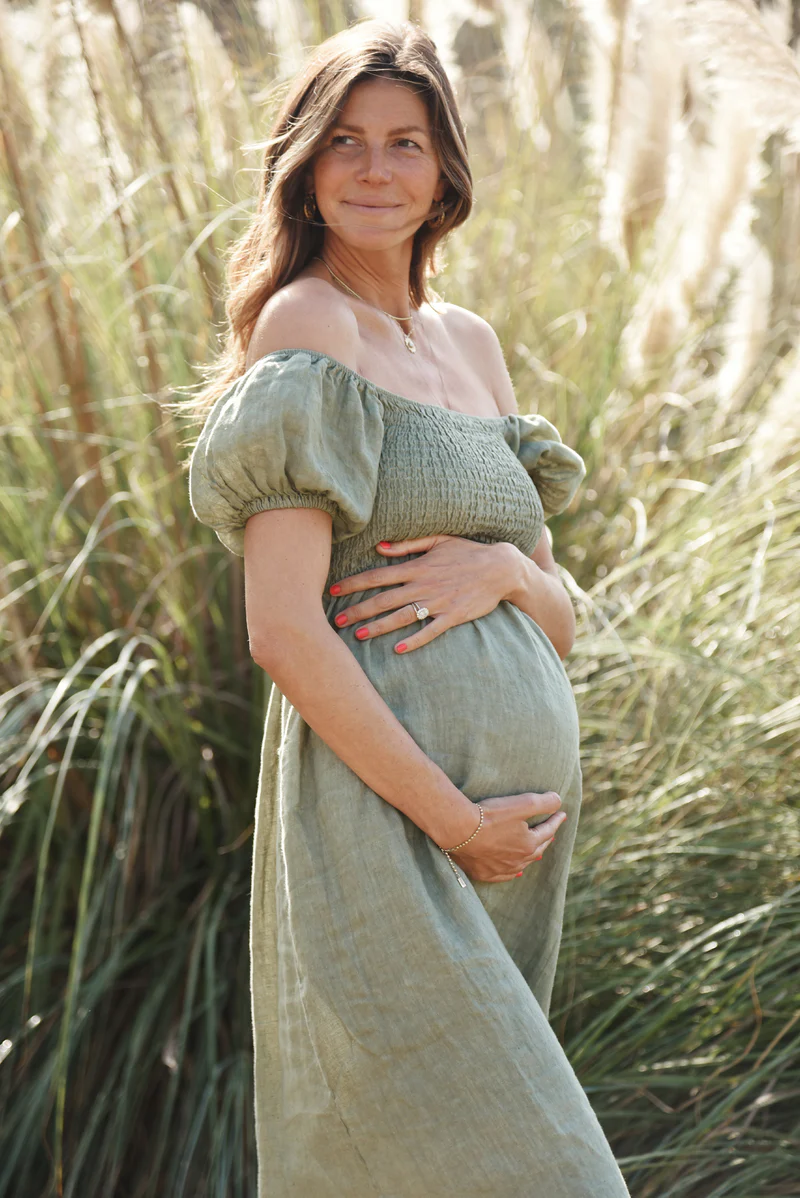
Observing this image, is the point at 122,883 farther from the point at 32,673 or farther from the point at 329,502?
the point at 329,502

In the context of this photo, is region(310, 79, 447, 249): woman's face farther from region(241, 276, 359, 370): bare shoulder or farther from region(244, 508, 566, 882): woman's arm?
region(244, 508, 566, 882): woman's arm

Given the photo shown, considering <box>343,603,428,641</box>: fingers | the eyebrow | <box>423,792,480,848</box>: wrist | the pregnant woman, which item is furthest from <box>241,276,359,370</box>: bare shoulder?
<box>423,792,480,848</box>: wrist

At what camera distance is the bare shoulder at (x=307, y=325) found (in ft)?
5.22

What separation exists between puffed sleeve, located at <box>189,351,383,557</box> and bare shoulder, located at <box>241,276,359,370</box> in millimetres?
44

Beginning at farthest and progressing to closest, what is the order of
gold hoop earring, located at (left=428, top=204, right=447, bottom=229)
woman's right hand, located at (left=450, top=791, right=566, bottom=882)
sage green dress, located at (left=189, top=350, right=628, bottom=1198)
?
gold hoop earring, located at (left=428, top=204, right=447, bottom=229)
woman's right hand, located at (left=450, top=791, right=566, bottom=882)
sage green dress, located at (left=189, top=350, right=628, bottom=1198)

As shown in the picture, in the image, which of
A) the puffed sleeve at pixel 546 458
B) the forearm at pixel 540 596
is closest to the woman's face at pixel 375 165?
the puffed sleeve at pixel 546 458

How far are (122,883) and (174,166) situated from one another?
156cm

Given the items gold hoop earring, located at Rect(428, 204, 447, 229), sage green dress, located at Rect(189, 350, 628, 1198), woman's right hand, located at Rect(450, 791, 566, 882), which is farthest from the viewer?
gold hoop earring, located at Rect(428, 204, 447, 229)

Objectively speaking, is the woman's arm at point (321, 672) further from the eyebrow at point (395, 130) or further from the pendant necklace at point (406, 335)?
the eyebrow at point (395, 130)

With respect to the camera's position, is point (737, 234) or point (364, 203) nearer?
point (364, 203)

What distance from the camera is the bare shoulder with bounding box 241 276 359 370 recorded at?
159 cm

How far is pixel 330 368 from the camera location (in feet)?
5.13

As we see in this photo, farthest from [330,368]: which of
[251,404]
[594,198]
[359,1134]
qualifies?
[594,198]

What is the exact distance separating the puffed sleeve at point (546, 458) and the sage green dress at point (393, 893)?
0.67 feet
